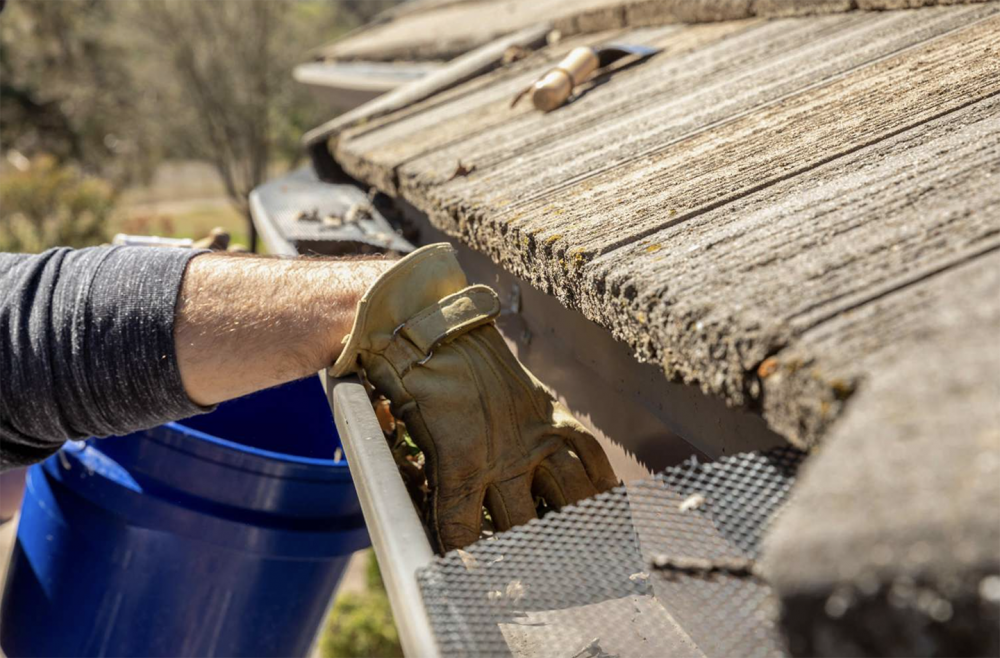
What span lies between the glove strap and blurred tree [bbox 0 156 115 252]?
43.6ft

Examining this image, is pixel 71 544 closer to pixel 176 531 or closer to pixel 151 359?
pixel 176 531

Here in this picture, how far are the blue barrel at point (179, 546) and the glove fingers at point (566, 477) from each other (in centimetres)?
85

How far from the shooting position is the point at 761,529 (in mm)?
1050

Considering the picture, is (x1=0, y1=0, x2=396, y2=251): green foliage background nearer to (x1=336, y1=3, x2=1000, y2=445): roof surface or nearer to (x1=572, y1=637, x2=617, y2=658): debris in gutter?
(x1=336, y1=3, x2=1000, y2=445): roof surface

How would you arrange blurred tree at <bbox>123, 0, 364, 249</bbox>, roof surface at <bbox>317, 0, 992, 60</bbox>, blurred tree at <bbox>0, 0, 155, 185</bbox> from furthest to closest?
blurred tree at <bbox>0, 0, 155, 185</bbox> → blurred tree at <bbox>123, 0, 364, 249</bbox> → roof surface at <bbox>317, 0, 992, 60</bbox>

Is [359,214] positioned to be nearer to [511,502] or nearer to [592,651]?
[511,502]

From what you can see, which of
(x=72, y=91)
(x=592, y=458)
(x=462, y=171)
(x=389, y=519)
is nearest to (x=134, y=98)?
(x=72, y=91)

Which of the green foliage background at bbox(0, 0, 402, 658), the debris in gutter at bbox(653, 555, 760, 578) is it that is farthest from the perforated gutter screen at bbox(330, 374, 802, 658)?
the green foliage background at bbox(0, 0, 402, 658)

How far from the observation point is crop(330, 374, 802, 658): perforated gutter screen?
3.24ft

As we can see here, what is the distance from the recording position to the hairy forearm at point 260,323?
1.79 meters

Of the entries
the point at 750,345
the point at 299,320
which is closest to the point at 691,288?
the point at 750,345

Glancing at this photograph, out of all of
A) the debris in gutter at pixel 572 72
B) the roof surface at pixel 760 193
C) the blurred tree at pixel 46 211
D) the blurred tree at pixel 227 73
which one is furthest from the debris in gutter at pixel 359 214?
the blurred tree at pixel 227 73

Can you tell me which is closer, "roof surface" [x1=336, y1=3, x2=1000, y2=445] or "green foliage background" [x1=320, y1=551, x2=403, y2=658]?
"roof surface" [x1=336, y1=3, x2=1000, y2=445]

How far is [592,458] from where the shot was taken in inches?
64.2
